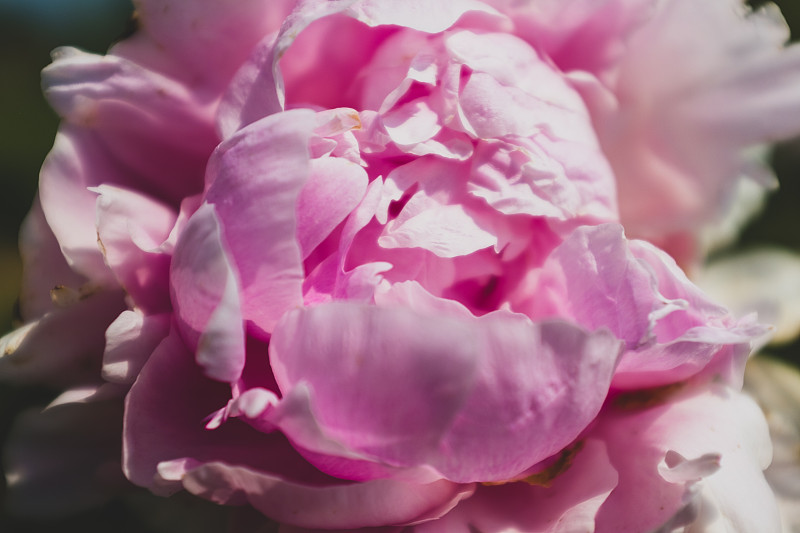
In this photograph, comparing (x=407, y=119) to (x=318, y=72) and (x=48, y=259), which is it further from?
(x=48, y=259)

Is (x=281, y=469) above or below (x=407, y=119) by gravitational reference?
below

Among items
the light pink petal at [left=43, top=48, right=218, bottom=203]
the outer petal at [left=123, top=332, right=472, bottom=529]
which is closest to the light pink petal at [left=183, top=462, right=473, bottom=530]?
the outer petal at [left=123, top=332, right=472, bottom=529]

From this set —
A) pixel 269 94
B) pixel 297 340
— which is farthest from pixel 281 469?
pixel 269 94

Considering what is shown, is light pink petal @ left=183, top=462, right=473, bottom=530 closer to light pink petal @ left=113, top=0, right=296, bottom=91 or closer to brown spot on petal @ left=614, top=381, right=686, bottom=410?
brown spot on petal @ left=614, top=381, right=686, bottom=410

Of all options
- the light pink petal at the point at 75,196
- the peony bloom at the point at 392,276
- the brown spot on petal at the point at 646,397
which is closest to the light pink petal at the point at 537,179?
the peony bloom at the point at 392,276

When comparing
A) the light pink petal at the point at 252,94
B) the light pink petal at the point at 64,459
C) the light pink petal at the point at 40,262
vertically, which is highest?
the light pink petal at the point at 252,94

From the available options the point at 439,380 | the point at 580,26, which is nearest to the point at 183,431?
the point at 439,380

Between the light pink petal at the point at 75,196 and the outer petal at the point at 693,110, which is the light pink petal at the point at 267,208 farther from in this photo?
the outer petal at the point at 693,110
